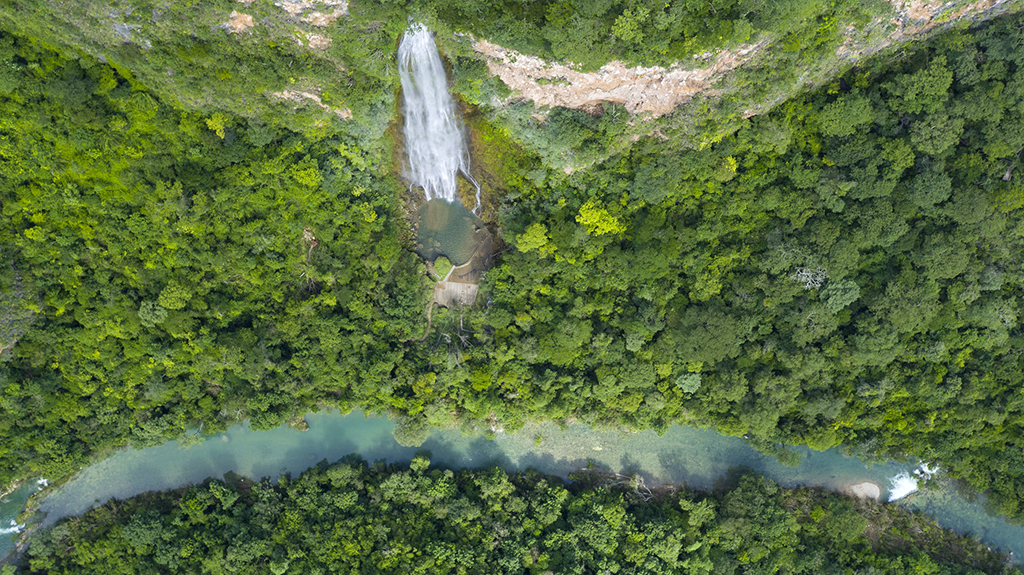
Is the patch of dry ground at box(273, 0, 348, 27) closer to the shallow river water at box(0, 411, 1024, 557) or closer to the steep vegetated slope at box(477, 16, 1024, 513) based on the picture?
the steep vegetated slope at box(477, 16, 1024, 513)

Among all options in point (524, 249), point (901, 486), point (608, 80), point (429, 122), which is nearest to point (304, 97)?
point (429, 122)

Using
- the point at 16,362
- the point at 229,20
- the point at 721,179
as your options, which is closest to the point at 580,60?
the point at 721,179

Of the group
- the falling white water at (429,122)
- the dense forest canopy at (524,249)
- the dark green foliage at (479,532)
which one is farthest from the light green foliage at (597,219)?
the dark green foliage at (479,532)

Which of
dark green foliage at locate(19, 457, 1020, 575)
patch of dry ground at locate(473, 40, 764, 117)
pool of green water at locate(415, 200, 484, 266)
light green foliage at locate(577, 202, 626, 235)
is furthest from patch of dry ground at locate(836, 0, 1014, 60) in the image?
dark green foliage at locate(19, 457, 1020, 575)

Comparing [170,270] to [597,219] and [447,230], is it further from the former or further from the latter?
[597,219]

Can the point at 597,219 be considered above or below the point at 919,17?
below

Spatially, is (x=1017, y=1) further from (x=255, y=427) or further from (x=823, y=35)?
(x=255, y=427)
